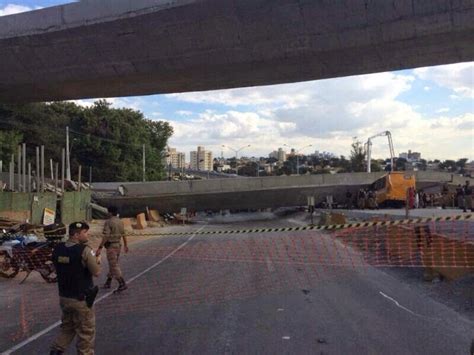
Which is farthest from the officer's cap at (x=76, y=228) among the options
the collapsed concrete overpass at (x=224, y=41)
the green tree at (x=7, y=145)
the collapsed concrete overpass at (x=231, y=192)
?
the green tree at (x=7, y=145)

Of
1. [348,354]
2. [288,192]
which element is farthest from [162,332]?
[288,192]

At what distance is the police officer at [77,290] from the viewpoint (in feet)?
19.9

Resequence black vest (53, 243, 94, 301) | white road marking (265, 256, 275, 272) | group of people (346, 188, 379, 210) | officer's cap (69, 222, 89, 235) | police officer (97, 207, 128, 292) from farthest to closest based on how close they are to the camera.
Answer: group of people (346, 188, 379, 210) → white road marking (265, 256, 275, 272) → police officer (97, 207, 128, 292) → officer's cap (69, 222, 89, 235) → black vest (53, 243, 94, 301)

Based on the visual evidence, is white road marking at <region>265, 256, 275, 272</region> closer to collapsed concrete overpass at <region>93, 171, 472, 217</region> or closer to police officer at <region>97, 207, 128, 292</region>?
police officer at <region>97, 207, 128, 292</region>

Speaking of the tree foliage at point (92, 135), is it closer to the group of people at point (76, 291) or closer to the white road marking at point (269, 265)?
the white road marking at point (269, 265)

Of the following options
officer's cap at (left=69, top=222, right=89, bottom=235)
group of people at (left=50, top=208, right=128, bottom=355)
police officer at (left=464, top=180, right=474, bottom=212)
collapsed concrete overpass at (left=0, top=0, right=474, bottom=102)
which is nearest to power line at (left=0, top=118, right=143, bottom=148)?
collapsed concrete overpass at (left=0, top=0, right=474, bottom=102)

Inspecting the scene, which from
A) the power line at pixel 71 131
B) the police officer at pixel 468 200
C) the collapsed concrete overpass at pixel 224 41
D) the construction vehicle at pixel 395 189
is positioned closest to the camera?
the collapsed concrete overpass at pixel 224 41

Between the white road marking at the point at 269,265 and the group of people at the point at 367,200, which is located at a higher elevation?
the group of people at the point at 367,200

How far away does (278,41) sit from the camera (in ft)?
54.3

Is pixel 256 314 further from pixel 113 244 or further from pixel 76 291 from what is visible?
pixel 113 244

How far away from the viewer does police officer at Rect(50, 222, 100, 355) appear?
239 inches

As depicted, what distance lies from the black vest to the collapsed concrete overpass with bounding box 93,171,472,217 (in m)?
46.6

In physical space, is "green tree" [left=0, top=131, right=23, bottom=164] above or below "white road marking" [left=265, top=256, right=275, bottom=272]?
above

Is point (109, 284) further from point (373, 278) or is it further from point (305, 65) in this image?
point (305, 65)
